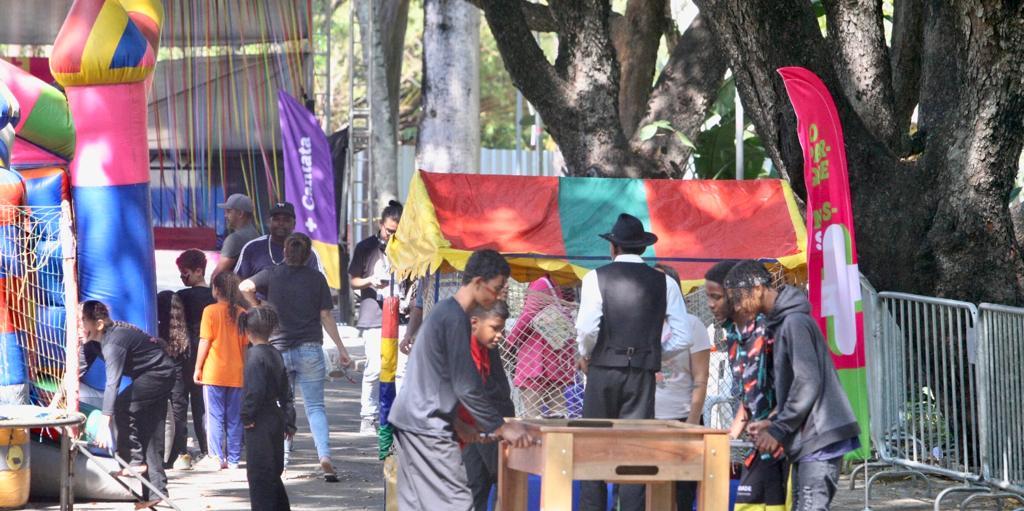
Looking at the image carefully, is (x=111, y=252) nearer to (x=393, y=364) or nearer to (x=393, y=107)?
(x=393, y=364)

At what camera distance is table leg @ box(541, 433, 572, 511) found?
6504mm

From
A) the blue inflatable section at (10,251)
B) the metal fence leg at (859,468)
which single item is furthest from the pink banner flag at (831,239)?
the blue inflatable section at (10,251)

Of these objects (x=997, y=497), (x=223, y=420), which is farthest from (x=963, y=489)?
(x=223, y=420)

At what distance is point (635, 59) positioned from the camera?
1684 centimetres

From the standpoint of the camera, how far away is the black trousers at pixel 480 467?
7.73 meters

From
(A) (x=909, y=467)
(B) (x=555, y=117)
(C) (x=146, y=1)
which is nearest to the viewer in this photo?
(A) (x=909, y=467)

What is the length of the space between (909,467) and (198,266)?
5.38 metres

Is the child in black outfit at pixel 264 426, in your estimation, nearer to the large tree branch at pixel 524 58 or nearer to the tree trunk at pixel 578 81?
the tree trunk at pixel 578 81

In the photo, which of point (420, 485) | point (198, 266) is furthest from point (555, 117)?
point (420, 485)

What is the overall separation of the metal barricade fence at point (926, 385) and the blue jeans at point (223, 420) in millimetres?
4676

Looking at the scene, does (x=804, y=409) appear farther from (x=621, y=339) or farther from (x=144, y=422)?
(x=144, y=422)

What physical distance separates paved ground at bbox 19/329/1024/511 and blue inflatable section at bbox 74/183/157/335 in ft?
4.28

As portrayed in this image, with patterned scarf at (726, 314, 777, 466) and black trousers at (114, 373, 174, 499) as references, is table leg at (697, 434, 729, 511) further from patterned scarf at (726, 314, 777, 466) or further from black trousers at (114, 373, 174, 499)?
black trousers at (114, 373, 174, 499)

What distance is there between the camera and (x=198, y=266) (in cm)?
1123
